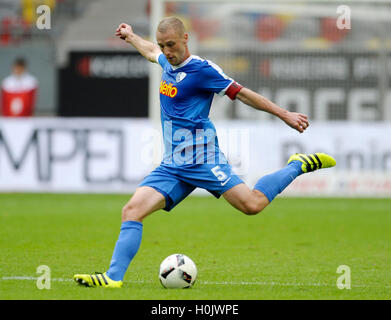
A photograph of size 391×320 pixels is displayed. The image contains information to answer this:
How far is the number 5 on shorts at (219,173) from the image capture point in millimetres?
6993

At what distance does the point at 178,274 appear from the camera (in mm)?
6688

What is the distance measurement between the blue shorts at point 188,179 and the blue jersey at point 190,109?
0.06 metres

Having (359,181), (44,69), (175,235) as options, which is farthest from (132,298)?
(44,69)

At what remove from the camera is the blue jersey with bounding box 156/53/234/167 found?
6.90 metres

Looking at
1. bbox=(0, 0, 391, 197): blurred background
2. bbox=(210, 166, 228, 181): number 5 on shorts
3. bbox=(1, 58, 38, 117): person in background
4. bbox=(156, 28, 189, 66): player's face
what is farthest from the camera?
bbox=(1, 58, 38, 117): person in background

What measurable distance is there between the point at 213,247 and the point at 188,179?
2.98 m

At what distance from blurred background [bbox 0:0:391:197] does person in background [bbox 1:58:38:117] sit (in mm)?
26

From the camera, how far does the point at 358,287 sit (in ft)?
22.7
